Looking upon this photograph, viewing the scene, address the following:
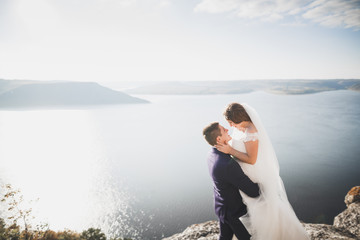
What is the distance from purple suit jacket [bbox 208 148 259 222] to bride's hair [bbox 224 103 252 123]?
602 mm

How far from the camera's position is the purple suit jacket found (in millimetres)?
2670

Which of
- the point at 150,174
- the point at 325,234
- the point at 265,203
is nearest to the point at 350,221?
the point at 325,234

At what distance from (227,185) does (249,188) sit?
0.32 meters

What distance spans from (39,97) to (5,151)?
125511 millimetres

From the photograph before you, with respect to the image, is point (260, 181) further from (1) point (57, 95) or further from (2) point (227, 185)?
(1) point (57, 95)

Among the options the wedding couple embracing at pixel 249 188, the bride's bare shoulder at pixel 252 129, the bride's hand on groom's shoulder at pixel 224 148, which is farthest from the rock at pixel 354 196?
the bride's hand on groom's shoulder at pixel 224 148

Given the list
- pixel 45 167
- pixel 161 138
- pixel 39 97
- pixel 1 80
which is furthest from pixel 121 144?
pixel 1 80

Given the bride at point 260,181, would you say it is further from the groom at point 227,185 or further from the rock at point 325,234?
the rock at point 325,234

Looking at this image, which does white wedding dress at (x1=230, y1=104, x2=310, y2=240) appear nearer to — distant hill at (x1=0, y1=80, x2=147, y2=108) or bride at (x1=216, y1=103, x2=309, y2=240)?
bride at (x1=216, y1=103, x2=309, y2=240)

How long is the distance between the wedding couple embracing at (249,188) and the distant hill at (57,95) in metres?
174

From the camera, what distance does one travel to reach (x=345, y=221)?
709 cm

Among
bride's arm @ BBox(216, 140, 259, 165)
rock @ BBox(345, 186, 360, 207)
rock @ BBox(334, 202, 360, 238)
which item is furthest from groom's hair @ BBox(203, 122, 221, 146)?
rock @ BBox(345, 186, 360, 207)

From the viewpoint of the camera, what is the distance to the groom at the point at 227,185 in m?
2.69

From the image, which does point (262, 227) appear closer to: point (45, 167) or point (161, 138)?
point (45, 167)
